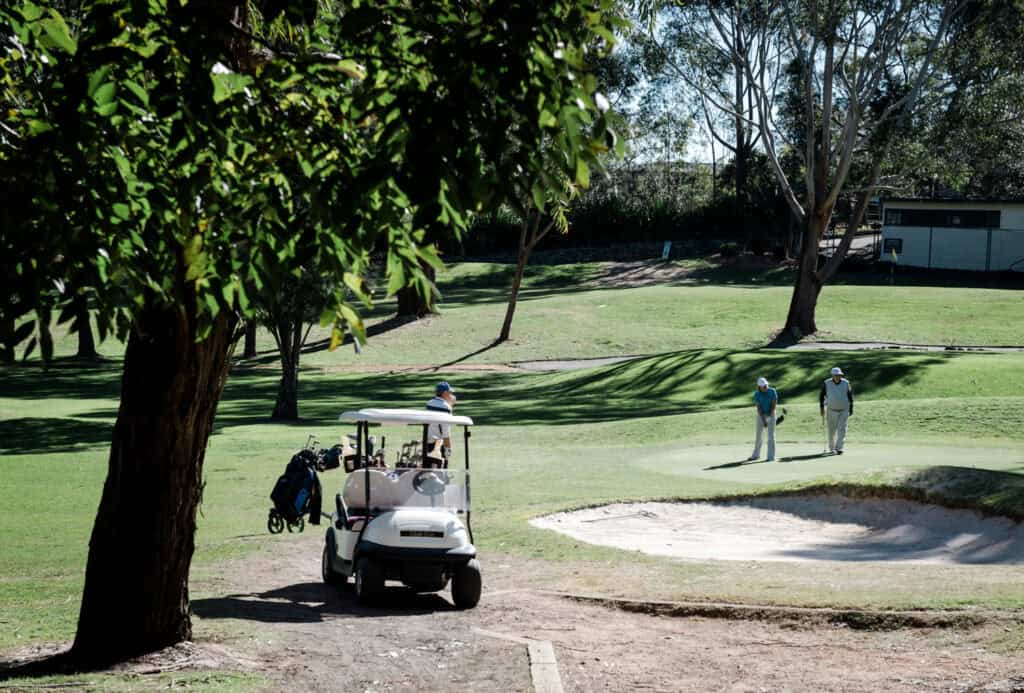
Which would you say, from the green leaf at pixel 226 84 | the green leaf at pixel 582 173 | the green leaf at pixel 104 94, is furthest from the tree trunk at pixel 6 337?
the green leaf at pixel 582 173

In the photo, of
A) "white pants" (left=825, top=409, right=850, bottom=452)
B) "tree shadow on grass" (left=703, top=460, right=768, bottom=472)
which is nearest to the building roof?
"white pants" (left=825, top=409, right=850, bottom=452)

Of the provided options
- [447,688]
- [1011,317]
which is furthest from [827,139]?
[447,688]

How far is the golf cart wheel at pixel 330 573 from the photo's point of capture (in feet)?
43.5

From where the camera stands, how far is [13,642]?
33.9 feet

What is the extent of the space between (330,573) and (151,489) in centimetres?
426

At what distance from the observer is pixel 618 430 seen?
29.8 m

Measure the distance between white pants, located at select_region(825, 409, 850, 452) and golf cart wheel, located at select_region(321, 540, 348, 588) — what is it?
13669mm

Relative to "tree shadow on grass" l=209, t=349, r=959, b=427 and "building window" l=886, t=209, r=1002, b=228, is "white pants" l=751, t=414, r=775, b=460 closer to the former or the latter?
"tree shadow on grass" l=209, t=349, r=959, b=427

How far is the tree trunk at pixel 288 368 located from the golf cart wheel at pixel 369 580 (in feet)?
65.5

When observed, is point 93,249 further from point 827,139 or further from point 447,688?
point 827,139

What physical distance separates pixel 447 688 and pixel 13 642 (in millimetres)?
3781

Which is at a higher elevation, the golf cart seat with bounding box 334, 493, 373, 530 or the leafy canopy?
the leafy canopy

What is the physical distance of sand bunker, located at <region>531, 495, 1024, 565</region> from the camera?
15844mm

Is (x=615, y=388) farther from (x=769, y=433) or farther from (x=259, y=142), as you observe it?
(x=259, y=142)
